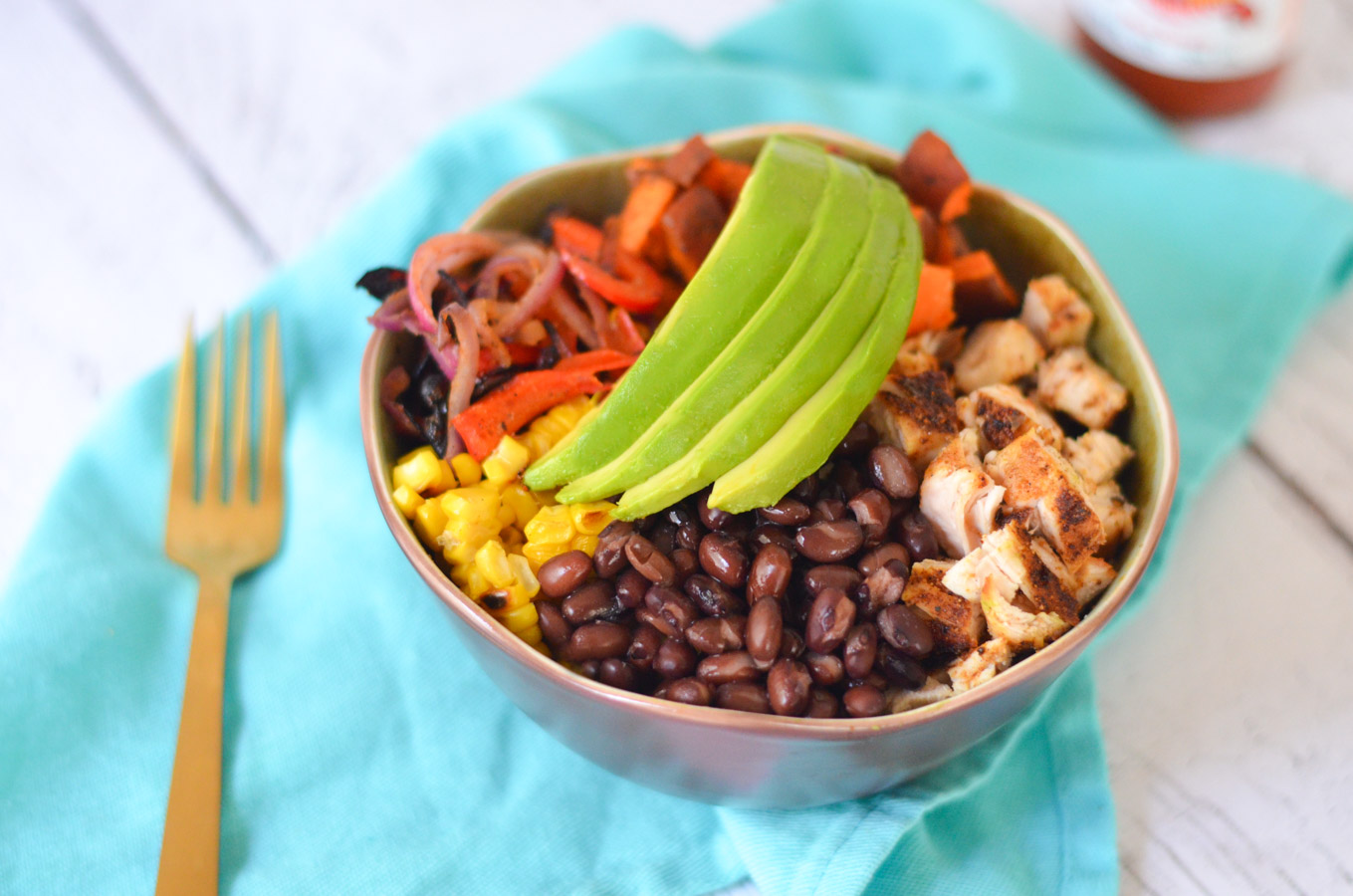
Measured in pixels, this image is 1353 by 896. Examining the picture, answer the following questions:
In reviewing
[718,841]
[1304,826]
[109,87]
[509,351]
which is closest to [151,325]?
[109,87]

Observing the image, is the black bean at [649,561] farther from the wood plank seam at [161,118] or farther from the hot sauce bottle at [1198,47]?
the hot sauce bottle at [1198,47]

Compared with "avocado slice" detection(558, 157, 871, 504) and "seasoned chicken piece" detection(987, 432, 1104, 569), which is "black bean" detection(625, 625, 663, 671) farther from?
"seasoned chicken piece" detection(987, 432, 1104, 569)

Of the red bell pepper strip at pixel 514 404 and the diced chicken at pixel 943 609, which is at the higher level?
the red bell pepper strip at pixel 514 404

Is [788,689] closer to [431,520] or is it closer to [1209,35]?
[431,520]

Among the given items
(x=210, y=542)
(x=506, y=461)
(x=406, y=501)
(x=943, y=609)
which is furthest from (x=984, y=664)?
(x=210, y=542)

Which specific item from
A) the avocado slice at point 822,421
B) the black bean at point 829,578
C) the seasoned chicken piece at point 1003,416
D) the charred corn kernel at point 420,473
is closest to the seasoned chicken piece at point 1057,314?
the seasoned chicken piece at point 1003,416

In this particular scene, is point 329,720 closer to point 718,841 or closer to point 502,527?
point 502,527

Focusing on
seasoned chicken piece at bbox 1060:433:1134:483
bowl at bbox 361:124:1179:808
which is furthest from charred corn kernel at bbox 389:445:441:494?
seasoned chicken piece at bbox 1060:433:1134:483
